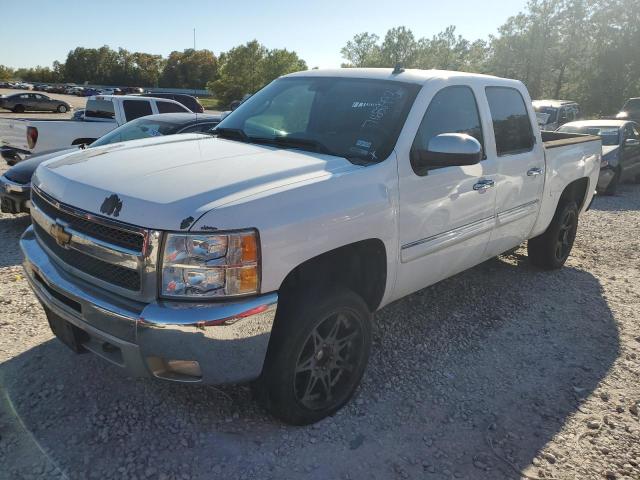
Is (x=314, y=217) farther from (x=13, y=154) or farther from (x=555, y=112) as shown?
(x=555, y=112)

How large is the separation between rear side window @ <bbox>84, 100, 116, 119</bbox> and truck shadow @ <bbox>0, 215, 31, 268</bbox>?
3677 mm

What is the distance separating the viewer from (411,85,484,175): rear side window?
3.25 meters

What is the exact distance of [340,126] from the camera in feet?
10.8

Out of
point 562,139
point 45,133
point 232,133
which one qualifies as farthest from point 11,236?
point 562,139

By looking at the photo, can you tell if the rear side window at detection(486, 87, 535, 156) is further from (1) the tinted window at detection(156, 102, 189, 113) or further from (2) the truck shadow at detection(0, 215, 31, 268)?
(1) the tinted window at detection(156, 102, 189, 113)

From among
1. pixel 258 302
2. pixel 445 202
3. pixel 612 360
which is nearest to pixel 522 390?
pixel 612 360

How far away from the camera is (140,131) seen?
6.84m

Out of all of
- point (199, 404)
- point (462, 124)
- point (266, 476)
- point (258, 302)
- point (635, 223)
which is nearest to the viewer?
point (258, 302)

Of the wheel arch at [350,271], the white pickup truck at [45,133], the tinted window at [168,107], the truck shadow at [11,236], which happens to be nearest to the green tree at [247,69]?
the tinted window at [168,107]

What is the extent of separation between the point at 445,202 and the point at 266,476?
6.44 ft

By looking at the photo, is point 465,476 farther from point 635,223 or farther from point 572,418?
point 635,223

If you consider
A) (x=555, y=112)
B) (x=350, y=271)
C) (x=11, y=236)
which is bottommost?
(x=11, y=236)

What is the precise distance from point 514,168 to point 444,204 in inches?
44.0

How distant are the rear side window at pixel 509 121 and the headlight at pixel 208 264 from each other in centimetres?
250
